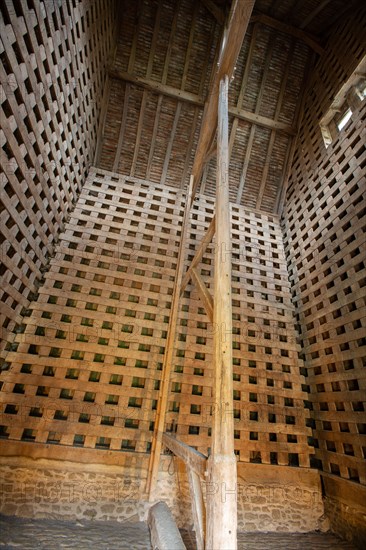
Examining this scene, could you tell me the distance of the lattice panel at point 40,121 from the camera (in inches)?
89.6

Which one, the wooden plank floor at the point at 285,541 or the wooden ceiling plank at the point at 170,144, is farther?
the wooden ceiling plank at the point at 170,144

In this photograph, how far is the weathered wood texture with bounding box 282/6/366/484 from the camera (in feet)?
9.76

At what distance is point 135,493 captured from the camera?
2826 millimetres

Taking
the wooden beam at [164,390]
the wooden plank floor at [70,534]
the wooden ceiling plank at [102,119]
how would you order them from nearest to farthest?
the wooden plank floor at [70,534] < the wooden beam at [164,390] < the wooden ceiling plank at [102,119]

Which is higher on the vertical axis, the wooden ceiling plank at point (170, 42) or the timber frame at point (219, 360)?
the wooden ceiling plank at point (170, 42)

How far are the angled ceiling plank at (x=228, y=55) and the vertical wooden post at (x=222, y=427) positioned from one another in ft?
6.26

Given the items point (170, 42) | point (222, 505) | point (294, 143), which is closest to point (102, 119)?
point (170, 42)

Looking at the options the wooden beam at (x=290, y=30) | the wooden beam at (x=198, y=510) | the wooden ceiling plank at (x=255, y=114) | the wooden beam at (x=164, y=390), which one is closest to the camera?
the wooden beam at (x=198, y=510)

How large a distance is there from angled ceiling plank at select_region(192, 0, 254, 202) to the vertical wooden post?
191 centimetres

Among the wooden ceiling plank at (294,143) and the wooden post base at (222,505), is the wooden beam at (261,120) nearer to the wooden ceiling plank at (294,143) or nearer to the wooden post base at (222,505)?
the wooden ceiling plank at (294,143)

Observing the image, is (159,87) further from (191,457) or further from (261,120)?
(191,457)

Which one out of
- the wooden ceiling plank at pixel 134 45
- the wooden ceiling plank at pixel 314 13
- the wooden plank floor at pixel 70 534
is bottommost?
the wooden plank floor at pixel 70 534

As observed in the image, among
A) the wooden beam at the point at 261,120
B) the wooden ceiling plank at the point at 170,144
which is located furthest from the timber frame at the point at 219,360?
the wooden beam at the point at 261,120

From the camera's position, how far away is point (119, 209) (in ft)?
14.6
